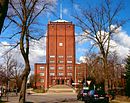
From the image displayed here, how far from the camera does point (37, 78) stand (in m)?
138

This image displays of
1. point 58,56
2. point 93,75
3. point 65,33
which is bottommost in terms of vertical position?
point 93,75

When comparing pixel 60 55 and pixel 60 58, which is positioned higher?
pixel 60 55

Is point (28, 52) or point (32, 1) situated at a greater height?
point (32, 1)

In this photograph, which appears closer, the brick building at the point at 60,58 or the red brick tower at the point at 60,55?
the brick building at the point at 60,58

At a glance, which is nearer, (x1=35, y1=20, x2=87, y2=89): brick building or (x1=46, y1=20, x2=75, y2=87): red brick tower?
(x1=35, y1=20, x2=87, y2=89): brick building

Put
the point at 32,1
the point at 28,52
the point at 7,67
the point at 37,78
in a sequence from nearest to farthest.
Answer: the point at 32,1 → the point at 28,52 → the point at 7,67 → the point at 37,78

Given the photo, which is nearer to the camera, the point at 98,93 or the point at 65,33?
the point at 98,93

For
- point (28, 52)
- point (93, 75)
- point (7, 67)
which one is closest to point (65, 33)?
point (93, 75)

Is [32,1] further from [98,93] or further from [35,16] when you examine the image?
[98,93]

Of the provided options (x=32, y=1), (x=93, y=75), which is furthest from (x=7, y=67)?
(x=32, y=1)

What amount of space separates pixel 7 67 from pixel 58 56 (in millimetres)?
73586

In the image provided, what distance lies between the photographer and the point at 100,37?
4256 cm

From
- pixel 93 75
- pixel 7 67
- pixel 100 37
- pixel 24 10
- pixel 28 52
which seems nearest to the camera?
pixel 24 10

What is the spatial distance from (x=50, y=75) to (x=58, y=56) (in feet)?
31.3
